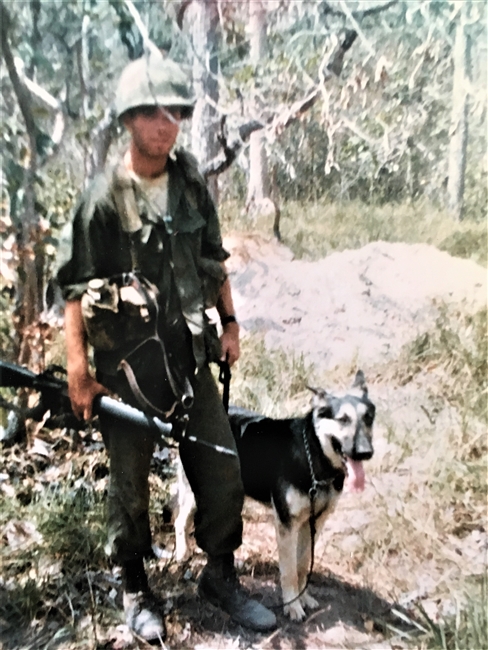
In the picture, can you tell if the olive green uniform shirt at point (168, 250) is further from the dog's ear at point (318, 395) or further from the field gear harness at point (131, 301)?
the dog's ear at point (318, 395)

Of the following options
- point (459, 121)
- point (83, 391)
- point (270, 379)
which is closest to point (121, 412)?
point (83, 391)

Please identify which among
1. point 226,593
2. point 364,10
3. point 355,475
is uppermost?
point 364,10

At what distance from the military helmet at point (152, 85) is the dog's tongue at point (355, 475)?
0.90 meters

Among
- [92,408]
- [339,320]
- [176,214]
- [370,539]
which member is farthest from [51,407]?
[370,539]

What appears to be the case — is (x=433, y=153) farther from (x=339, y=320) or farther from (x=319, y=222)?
(x=339, y=320)

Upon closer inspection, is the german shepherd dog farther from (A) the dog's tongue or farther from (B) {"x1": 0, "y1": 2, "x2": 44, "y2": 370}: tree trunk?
(B) {"x1": 0, "y1": 2, "x2": 44, "y2": 370}: tree trunk

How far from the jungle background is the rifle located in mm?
28

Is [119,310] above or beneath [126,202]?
beneath

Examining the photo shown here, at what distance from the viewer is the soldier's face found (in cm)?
129

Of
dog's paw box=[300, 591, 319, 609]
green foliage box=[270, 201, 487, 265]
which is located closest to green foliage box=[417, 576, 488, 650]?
dog's paw box=[300, 591, 319, 609]

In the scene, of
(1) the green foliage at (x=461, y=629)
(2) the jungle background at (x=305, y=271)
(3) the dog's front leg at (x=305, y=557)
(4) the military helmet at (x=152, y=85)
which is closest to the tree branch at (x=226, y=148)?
(2) the jungle background at (x=305, y=271)

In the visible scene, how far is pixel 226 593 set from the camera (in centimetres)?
140

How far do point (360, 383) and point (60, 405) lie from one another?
71cm

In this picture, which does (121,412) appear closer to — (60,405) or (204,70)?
(60,405)
